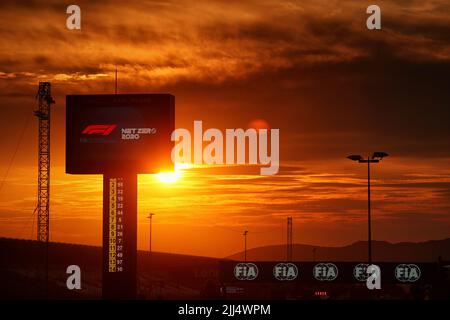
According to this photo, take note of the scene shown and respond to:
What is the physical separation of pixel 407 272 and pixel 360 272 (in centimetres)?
492

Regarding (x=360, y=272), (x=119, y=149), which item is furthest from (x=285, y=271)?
(x=119, y=149)

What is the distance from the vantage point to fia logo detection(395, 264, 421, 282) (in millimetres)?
83000

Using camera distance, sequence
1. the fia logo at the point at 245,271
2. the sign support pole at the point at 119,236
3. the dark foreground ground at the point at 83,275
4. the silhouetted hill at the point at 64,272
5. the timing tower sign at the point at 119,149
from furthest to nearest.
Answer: the silhouetted hill at the point at 64,272, the dark foreground ground at the point at 83,275, the fia logo at the point at 245,271, the timing tower sign at the point at 119,149, the sign support pole at the point at 119,236

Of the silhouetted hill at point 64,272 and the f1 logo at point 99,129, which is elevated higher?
the f1 logo at point 99,129

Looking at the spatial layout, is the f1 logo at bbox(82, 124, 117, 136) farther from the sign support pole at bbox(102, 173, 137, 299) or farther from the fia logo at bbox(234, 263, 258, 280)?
the fia logo at bbox(234, 263, 258, 280)

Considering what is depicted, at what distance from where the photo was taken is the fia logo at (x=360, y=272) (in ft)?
271

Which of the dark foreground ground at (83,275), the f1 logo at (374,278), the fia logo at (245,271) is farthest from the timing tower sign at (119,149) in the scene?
the dark foreground ground at (83,275)

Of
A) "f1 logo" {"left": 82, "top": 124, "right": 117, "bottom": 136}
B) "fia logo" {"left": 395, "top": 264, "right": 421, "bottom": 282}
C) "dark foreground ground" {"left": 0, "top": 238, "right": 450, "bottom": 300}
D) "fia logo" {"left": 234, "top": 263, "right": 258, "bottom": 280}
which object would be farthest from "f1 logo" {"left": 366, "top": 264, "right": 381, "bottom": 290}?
"f1 logo" {"left": 82, "top": 124, "right": 117, "bottom": 136}

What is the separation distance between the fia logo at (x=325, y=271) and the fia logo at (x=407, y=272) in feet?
20.5

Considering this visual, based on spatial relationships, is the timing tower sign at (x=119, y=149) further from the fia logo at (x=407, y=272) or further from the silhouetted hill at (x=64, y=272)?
the silhouetted hill at (x=64, y=272)

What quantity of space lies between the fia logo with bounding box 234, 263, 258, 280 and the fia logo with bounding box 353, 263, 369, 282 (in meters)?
10.0
